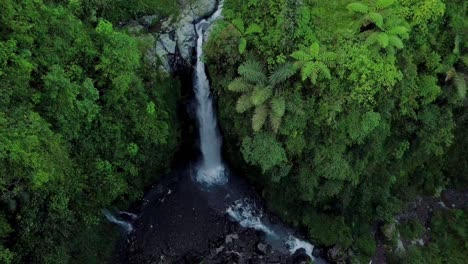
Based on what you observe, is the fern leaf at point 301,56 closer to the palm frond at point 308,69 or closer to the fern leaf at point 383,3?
the palm frond at point 308,69

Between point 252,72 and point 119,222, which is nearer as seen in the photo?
point 252,72

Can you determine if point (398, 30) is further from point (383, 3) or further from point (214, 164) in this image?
point (214, 164)

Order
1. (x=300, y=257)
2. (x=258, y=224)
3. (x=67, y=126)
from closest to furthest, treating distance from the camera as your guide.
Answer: (x=67, y=126)
(x=300, y=257)
(x=258, y=224)

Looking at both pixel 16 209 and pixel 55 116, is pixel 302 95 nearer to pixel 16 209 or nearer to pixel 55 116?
pixel 55 116

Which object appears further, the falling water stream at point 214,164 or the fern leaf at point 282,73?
the falling water stream at point 214,164

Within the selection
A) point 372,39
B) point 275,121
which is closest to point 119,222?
point 275,121

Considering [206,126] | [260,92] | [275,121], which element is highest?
[260,92]

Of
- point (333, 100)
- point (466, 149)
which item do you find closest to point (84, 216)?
point (333, 100)

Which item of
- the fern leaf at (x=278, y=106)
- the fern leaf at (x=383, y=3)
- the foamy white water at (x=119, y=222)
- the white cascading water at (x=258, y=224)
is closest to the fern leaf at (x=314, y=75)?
the fern leaf at (x=278, y=106)
